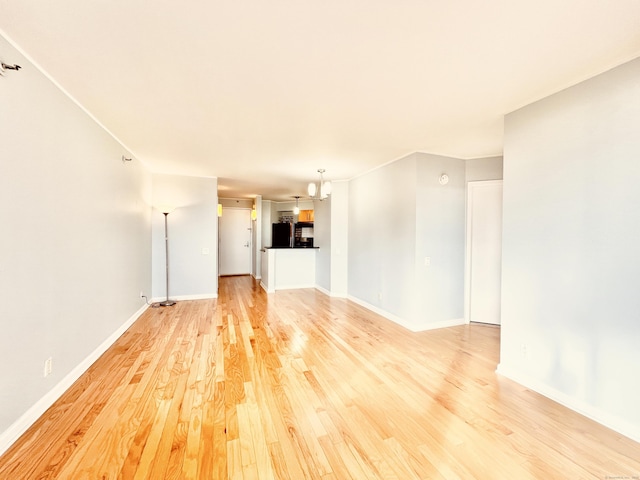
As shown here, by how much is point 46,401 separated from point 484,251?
505cm

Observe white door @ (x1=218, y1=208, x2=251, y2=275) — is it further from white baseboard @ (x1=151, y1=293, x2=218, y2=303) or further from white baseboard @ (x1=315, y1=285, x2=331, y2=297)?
white baseboard @ (x1=315, y1=285, x2=331, y2=297)

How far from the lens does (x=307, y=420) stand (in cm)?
186

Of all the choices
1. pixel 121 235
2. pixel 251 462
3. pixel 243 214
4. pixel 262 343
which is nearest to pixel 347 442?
pixel 251 462

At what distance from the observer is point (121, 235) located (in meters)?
3.42

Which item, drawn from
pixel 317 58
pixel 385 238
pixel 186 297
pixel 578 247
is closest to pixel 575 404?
pixel 578 247

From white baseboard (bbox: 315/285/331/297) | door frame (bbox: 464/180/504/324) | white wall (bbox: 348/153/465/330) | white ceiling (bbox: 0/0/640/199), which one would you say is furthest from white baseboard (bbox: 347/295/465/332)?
white ceiling (bbox: 0/0/640/199)

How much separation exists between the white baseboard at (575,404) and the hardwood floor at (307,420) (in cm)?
6

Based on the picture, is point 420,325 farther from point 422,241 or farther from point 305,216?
point 305,216

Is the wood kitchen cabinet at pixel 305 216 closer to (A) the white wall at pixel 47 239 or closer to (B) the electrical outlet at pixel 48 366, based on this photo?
(A) the white wall at pixel 47 239

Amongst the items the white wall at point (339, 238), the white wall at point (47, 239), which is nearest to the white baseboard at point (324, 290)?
the white wall at point (339, 238)

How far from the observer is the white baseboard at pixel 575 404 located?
5.64 feet

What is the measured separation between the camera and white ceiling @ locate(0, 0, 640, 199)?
1.38 meters

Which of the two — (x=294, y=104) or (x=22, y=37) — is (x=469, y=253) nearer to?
(x=294, y=104)

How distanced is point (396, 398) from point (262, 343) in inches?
68.1
